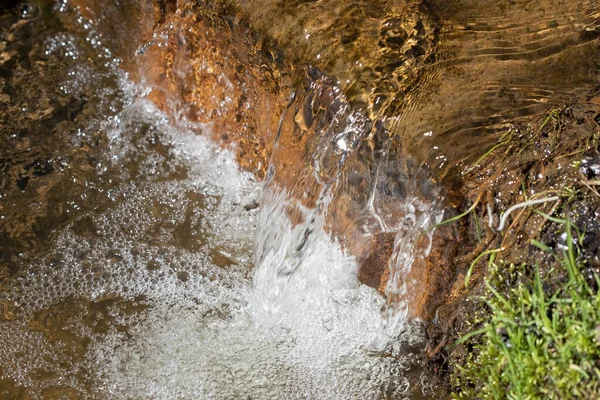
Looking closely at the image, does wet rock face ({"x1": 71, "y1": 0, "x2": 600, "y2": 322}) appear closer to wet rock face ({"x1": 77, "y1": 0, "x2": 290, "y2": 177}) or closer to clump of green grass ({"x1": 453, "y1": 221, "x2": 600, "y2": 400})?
wet rock face ({"x1": 77, "y1": 0, "x2": 290, "y2": 177})

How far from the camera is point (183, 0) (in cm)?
327

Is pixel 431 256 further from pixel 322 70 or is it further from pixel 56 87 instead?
pixel 56 87

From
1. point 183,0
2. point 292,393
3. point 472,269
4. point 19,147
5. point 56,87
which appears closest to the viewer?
point 472,269

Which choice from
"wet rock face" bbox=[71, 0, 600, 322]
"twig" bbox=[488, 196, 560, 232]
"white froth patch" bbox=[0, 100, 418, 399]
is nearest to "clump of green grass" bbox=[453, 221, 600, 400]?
"twig" bbox=[488, 196, 560, 232]

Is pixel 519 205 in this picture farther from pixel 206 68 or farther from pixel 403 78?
pixel 206 68

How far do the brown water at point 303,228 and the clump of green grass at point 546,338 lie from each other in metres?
0.48

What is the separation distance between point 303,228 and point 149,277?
2.34 feet

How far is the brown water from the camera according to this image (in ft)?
8.04

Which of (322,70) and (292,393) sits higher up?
(322,70)

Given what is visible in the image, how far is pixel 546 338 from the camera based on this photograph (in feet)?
5.91

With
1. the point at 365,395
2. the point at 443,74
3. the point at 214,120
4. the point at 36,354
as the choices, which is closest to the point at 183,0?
the point at 214,120

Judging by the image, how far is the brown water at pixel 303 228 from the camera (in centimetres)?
245

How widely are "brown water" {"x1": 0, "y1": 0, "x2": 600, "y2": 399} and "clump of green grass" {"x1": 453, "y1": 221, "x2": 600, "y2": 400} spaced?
478 mm

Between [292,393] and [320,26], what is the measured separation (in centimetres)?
141
